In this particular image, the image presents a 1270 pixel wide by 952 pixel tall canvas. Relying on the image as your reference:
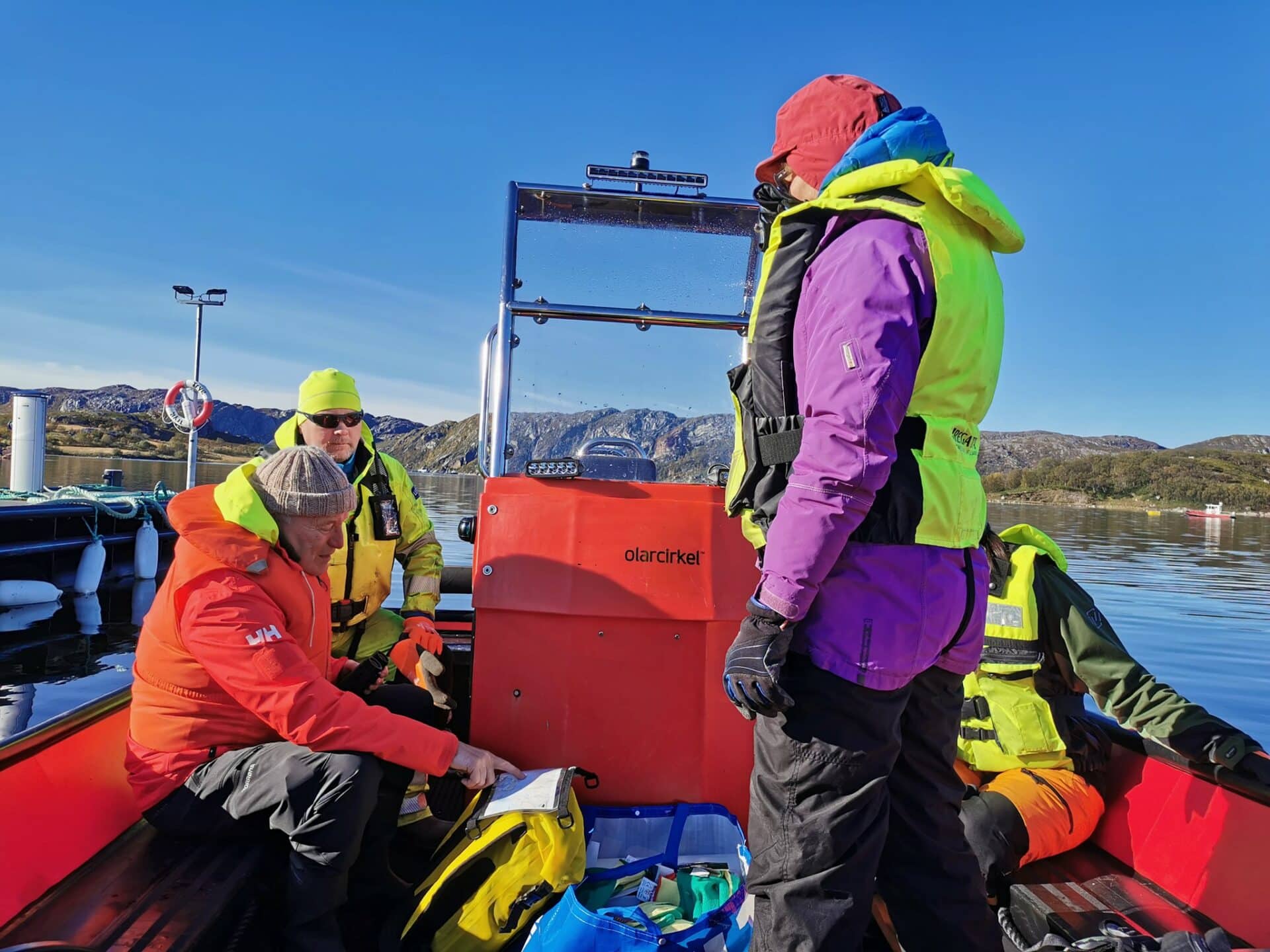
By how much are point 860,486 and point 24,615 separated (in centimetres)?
1133

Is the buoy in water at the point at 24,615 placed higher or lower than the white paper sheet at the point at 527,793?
lower

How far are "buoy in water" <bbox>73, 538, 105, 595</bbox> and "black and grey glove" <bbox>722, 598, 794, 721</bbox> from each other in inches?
446

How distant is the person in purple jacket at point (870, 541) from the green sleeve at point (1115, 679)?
118cm

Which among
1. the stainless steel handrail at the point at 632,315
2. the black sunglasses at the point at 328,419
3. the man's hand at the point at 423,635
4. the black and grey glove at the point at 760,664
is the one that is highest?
the stainless steel handrail at the point at 632,315

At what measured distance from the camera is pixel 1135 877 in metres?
2.43

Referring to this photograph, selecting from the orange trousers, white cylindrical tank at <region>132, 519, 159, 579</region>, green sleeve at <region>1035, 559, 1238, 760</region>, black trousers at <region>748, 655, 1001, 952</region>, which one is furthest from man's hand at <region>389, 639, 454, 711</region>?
white cylindrical tank at <region>132, 519, 159, 579</region>

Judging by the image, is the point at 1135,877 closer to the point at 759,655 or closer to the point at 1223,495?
the point at 759,655

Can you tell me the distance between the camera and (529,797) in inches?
79.5

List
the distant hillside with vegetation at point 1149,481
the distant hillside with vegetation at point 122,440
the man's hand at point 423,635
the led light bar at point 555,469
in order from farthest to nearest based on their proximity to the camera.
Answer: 1. the distant hillside with vegetation at point 122,440
2. the distant hillside with vegetation at point 1149,481
3. the man's hand at point 423,635
4. the led light bar at point 555,469

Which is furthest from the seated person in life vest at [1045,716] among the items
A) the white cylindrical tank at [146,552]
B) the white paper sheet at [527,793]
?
the white cylindrical tank at [146,552]

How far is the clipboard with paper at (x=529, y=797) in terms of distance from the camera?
1.96 metres

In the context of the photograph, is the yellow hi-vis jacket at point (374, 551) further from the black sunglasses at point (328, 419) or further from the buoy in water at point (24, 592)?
the buoy in water at point (24, 592)

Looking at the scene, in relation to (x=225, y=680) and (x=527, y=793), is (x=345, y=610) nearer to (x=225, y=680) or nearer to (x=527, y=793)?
(x=225, y=680)

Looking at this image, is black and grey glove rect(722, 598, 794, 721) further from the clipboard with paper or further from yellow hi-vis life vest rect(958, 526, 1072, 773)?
yellow hi-vis life vest rect(958, 526, 1072, 773)
